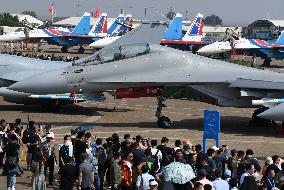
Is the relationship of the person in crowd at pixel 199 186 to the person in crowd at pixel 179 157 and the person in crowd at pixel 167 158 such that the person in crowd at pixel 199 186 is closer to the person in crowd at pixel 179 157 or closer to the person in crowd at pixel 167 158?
the person in crowd at pixel 179 157

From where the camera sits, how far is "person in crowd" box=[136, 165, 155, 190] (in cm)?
1412

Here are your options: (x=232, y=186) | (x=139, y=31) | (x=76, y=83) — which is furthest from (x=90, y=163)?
(x=139, y=31)

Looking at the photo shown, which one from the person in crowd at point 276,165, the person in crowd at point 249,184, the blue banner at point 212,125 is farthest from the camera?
the blue banner at point 212,125

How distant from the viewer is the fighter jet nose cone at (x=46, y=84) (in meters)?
25.9

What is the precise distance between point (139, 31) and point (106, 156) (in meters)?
13.3

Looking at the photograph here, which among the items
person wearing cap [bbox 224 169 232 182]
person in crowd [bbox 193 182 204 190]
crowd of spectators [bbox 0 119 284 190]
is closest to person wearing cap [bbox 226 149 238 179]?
crowd of spectators [bbox 0 119 284 190]

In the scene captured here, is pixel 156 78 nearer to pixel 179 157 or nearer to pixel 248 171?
pixel 179 157

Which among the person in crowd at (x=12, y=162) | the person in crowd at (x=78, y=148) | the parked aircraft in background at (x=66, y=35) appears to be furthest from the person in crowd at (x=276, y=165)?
the parked aircraft in background at (x=66, y=35)

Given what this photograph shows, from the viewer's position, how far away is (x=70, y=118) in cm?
2972

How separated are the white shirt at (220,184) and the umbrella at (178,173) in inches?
23.3

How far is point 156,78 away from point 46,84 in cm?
386

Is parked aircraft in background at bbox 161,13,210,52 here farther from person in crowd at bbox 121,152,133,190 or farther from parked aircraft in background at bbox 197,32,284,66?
person in crowd at bbox 121,152,133,190

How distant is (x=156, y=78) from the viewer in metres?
26.2

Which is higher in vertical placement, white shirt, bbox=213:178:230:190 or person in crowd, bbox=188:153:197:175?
person in crowd, bbox=188:153:197:175
